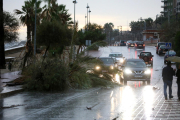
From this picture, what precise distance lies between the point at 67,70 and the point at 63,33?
1512 cm

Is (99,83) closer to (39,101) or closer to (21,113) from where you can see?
(39,101)

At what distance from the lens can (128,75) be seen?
2039 centimetres

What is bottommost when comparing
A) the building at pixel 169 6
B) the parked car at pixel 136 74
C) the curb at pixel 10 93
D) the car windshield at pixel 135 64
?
the curb at pixel 10 93

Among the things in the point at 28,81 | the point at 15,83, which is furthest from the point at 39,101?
the point at 15,83

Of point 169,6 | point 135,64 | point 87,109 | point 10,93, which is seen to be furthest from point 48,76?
point 169,6

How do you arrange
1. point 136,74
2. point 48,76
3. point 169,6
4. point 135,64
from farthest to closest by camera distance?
1. point 169,6
2. point 135,64
3. point 136,74
4. point 48,76

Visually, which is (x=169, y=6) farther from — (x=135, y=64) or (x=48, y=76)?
(x=48, y=76)

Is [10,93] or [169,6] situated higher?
[169,6]

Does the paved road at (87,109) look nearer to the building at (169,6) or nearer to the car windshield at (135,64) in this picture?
the car windshield at (135,64)

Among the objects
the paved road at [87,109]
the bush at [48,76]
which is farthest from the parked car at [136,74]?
the paved road at [87,109]

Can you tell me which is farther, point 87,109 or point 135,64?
point 135,64

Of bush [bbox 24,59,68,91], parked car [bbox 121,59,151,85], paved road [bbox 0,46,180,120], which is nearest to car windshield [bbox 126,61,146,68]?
parked car [bbox 121,59,151,85]

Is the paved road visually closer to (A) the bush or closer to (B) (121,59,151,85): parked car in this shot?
(A) the bush

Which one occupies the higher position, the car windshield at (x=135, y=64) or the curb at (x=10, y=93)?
the car windshield at (x=135, y=64)
